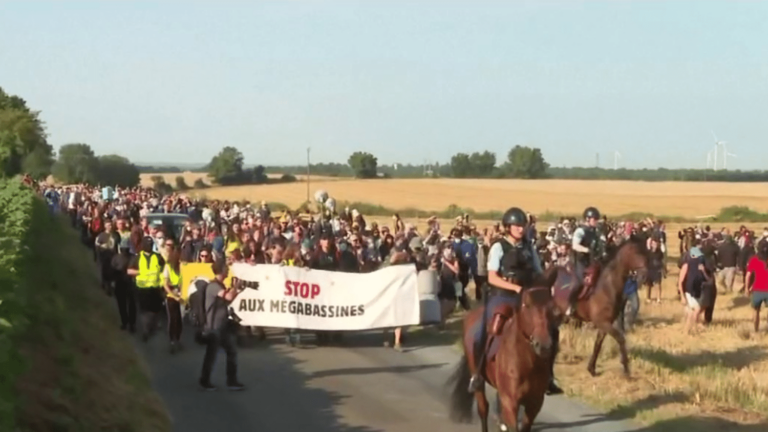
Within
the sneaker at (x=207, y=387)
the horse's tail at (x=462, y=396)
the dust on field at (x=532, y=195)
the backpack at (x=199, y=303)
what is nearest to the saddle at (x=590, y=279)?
the horse's tail at (x=462, y=396)

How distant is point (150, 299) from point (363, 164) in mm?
106903

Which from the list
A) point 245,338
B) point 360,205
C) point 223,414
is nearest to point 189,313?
point 245,338

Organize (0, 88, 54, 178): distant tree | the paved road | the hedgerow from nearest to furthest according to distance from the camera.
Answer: the hedgerow → the paved road → (0, 88, 54, 178): distant tree

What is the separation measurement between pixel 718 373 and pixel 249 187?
300ft

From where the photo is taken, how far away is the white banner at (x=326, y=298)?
18953 millimetres

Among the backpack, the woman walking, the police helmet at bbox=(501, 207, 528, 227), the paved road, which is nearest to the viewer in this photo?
the police helmet at bbox=(501, 207, 528, 227)

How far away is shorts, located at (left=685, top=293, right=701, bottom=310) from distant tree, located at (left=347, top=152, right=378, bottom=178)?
102054mm

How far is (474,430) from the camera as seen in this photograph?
12.4 metres

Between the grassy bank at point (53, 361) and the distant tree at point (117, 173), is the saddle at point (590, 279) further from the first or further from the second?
the distant tree at point (117, 173)

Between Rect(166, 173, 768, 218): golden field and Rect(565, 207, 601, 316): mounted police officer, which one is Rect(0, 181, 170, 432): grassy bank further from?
Rect(166, 173, 768, 218): golden field

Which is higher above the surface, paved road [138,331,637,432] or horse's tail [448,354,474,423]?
horse's tail [448,354,474,423]

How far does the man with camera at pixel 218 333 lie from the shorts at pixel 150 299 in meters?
3.73

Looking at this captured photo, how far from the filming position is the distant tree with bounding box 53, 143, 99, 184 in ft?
344

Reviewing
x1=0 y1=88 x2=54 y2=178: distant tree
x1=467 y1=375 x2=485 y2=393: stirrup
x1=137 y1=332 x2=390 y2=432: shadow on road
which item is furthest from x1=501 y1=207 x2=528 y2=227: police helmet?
x1=0 y1=88 x2=54 y2=178: distant tree
